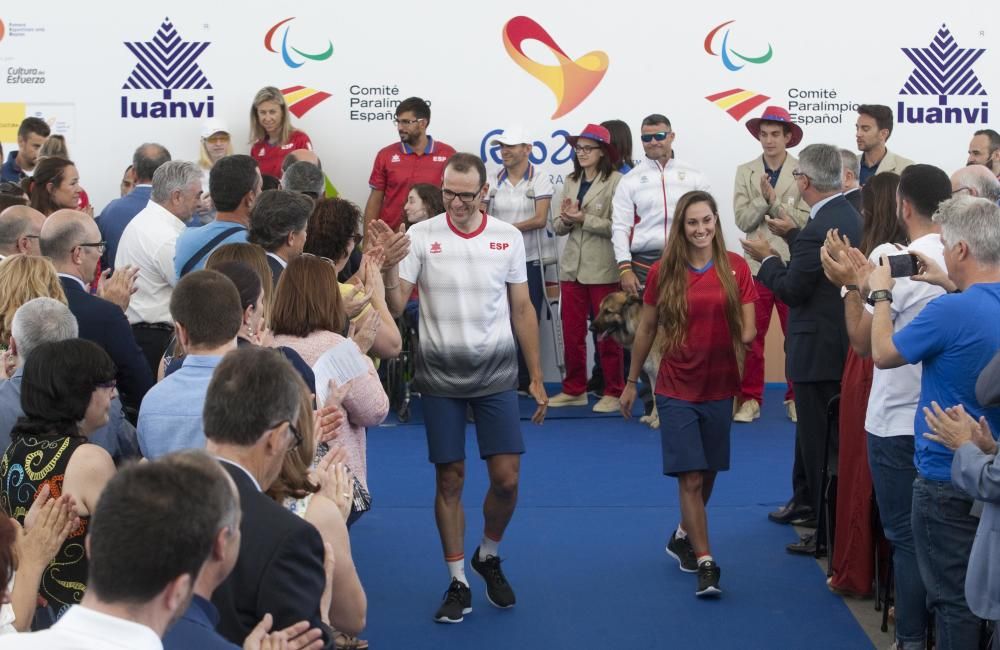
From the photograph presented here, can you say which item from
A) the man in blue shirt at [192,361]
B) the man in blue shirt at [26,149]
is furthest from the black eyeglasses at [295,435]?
the man in blue shirt at [26,149]

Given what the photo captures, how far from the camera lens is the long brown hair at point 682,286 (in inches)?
225

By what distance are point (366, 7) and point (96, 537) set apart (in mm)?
9013

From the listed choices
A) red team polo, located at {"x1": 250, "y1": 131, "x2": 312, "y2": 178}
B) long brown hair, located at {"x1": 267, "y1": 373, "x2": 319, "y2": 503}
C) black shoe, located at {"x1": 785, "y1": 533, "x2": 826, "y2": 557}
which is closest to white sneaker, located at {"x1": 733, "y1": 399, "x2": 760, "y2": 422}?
black shoe, located at {"x1": 785, "y1": 533, "x2": 826, "y2": 557}

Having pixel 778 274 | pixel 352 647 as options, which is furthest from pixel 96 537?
pixel 778 274

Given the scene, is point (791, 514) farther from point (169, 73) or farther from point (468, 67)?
point (169, 73)

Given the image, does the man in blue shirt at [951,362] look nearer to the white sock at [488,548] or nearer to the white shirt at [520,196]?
the white sock at [488,548]

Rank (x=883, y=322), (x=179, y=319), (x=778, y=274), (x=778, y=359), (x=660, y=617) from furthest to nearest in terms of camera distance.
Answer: (x=778, y=359)
(x=778, y=274)
(x=660, y=617)
(x=883, y=322)
(x=179, y=319)

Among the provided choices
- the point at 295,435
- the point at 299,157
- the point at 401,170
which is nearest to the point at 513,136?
the point at 401,170

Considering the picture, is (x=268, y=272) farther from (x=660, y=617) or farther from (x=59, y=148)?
(x=59, y=148)

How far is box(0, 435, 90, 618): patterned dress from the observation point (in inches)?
135

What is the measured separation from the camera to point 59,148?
363 inches

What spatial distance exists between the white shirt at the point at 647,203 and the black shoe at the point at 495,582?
4204 millimetres

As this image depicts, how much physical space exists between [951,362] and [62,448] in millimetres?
2673

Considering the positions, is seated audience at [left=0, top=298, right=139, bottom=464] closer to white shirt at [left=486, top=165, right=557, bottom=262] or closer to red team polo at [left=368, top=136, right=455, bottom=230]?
red team polo at [left=368, top=136, right=455, bottom=230]
